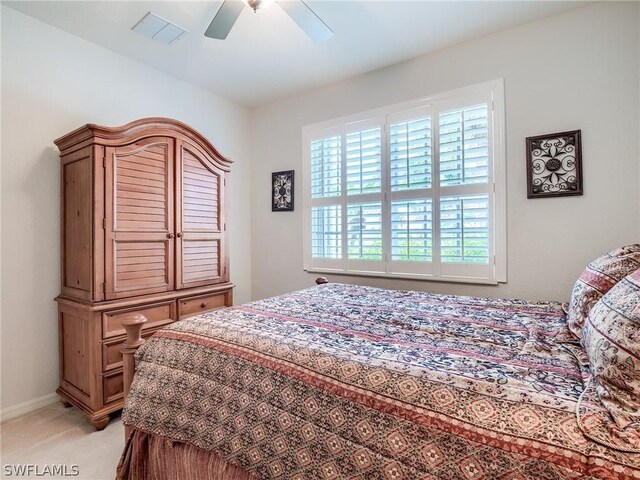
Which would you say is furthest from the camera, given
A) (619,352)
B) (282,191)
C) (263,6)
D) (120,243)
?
(282,191)

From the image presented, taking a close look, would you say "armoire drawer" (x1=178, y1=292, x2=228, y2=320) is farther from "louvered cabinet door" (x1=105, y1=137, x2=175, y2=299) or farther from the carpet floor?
the carpet floor

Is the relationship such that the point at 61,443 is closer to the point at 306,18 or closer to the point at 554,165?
the point at 306,18

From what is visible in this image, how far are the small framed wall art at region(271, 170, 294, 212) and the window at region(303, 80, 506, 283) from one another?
8.9 inches

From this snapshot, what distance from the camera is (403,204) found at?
9.31ft

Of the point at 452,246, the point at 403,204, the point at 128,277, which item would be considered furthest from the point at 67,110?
the point at 452,246

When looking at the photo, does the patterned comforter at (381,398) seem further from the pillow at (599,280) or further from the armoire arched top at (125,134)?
the armoire arched top at (125,134)

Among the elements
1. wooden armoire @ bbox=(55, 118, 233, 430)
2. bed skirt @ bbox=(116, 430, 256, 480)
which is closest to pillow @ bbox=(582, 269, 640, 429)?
bed skirt @ bbox=(116, 430, 256, 480)

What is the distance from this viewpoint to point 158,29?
234 cm

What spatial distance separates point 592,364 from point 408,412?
580 millimetres

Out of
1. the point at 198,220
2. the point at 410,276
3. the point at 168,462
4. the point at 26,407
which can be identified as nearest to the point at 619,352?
the point at 168,462

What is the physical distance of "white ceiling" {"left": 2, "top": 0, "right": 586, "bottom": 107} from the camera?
2.16 m

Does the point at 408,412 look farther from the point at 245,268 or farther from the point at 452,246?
the point at 245,268

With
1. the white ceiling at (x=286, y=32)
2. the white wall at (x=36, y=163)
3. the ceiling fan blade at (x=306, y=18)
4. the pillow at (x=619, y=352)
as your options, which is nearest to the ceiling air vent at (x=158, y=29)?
the white ceiling at (x=286, y=32)

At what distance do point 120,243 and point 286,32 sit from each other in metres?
2.00
